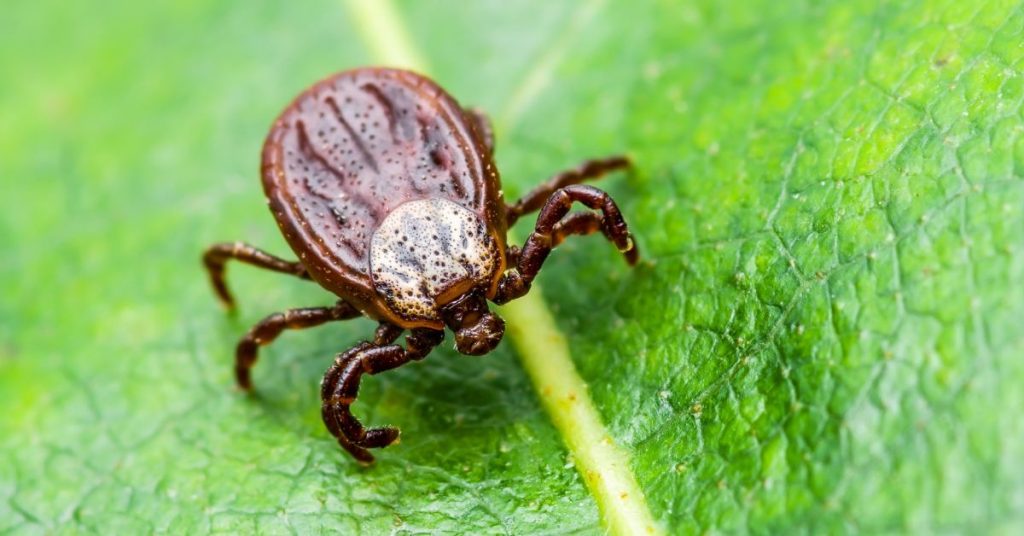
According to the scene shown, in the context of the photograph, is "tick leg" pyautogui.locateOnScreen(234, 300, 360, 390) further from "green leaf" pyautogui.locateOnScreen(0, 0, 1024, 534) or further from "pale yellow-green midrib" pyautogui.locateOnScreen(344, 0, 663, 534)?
"pale yellow-green midrib" pyautogui.locateOnScreen(344, 0, 663, 534)

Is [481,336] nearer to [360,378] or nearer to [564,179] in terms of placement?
[360,378]

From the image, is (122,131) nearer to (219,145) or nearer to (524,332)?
(219,145)

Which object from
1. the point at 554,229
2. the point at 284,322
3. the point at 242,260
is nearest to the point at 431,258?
the point at 554,229

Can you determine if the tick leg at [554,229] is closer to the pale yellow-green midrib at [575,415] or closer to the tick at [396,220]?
the tick at [396,220]

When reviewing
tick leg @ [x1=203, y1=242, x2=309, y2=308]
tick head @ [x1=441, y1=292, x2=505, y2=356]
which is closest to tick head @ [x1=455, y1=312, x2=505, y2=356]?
tick head @ [x1=441, y1=292, x2=505, y2=356]

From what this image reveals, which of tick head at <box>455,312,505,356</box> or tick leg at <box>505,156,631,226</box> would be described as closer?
tick head at <box>455,312,505,356</box>

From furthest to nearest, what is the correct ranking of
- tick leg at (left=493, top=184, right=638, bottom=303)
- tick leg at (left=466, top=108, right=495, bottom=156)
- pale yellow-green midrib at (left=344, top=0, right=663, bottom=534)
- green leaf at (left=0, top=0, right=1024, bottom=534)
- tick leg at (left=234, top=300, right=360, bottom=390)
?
tick leg at (left=466, top=108, right=495, bottom=156) → tick leg at (left=234, top=300, right=360, bottom=390) → tick leg at (left=493, top=184, right=638, bottom=303) → pale yellow-green midrib at (left=344, top=0, right=663, bottom=534) → green leaf at (left=0, top=0, right=1024, bottom=534)

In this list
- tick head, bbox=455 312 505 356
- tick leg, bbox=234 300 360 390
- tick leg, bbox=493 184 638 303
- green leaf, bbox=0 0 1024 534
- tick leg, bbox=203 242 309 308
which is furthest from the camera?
tick leg, bbox=203 242 309 308

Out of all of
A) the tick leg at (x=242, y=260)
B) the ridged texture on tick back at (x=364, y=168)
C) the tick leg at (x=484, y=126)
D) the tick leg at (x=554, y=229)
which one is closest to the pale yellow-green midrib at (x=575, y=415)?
the tick leg at (x=554, y=229)
